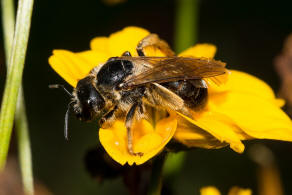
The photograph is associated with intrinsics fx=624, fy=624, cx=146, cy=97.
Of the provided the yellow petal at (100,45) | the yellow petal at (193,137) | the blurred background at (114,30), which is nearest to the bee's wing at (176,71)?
the yellow petal at (193,137)

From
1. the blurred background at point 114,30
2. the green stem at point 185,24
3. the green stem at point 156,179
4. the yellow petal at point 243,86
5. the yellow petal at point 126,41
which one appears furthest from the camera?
the blurred background at point 114,30

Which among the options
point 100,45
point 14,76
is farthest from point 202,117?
point 14,76

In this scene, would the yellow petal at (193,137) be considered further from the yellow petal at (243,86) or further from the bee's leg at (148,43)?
the bee's leg at (148,43)

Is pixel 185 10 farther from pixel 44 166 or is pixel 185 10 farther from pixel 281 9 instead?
pixel 281 9

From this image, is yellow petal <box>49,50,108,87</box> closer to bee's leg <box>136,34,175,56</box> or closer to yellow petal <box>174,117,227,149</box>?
bee's leg <box>136,34,175,56</box>

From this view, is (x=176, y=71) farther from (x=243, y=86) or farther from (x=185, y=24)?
(x=185, y=24)

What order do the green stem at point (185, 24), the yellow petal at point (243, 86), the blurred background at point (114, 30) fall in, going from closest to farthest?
the yellow petal at point (243, 86) < the green stem at point (185, 24) < the blurred background at point (114, 30)

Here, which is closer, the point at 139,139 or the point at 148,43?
the point at 139,139

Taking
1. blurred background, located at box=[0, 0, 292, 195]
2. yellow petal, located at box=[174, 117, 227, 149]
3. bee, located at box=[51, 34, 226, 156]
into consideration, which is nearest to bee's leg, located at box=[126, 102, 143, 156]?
bee, located at box=[51, 34, 226, 156]

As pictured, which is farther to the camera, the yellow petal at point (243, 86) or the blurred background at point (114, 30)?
the blurred background at point (114, 30)
